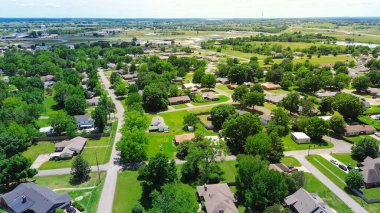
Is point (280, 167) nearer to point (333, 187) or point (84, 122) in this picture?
point (333, 187)

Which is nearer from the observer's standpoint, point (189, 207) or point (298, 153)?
point (189, 207)

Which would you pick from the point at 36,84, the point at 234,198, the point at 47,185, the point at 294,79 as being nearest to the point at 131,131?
the point at 47,185

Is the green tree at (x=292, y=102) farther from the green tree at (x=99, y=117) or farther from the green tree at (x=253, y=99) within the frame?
the green tree at (x=99, y=117)

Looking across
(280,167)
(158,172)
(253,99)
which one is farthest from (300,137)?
(158,172)

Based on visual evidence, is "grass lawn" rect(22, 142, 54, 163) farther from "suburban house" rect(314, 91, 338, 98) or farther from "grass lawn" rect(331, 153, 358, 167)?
"suburban house" rect(314, 91, 338, 98)

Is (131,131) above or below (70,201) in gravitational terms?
above

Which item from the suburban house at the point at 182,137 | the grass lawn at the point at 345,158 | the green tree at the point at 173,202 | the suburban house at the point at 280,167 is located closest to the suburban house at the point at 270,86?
the grass lawn at the point at 345,158

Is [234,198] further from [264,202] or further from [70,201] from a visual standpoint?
[70,201]

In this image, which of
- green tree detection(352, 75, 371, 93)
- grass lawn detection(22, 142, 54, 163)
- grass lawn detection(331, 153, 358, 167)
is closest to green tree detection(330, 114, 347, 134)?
grass lawn detection(331, 153, 358, 167)
